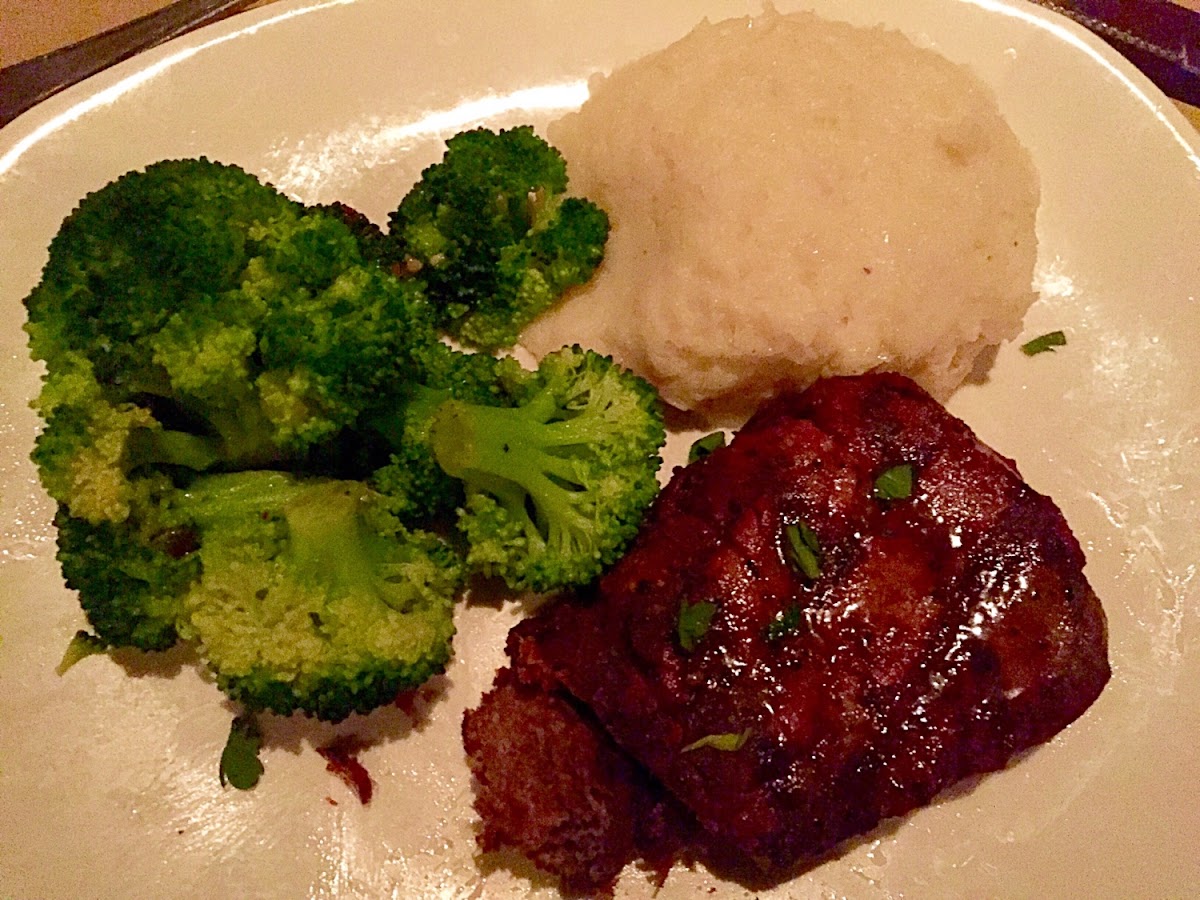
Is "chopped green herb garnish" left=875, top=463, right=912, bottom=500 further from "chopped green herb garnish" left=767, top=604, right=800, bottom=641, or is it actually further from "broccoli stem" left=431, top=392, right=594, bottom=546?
"broccoli stem" left=431, top=392, right=594, bottom=546

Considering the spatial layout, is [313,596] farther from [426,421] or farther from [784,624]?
[784,624]

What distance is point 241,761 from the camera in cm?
305

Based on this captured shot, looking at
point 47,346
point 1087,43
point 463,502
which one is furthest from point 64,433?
point 1087,43

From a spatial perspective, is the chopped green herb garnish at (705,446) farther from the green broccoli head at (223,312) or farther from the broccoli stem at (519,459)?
the green broccoli head at (223,312)

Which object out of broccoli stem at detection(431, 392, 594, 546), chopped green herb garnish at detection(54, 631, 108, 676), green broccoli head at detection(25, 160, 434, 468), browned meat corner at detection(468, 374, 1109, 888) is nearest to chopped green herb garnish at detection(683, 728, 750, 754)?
browned meat corner at detection(468, 374, 1109, 888)

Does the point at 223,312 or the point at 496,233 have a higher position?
the point at 223,312

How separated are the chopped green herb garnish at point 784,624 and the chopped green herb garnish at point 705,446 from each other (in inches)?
33.8

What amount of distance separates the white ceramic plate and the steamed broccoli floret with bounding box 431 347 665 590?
1.57 ft

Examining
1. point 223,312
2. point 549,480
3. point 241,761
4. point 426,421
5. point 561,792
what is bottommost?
point 561,792

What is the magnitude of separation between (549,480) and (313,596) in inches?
32.2

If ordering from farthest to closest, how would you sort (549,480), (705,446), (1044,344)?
1. (1044,344)
2. (705,446)
3. (549,480)

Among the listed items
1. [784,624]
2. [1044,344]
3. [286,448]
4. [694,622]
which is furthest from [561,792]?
[1044,344]

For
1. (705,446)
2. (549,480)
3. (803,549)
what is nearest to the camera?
(803,549)

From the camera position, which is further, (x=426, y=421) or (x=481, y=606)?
(x=481, y=606)
